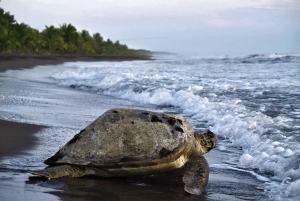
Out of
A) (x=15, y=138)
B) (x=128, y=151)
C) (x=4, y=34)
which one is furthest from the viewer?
(x=4, y=34)

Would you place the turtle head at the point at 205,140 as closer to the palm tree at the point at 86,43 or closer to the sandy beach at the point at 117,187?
the sandy beach at the point at 117,187

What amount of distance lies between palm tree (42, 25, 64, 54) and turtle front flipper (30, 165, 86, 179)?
6592cm

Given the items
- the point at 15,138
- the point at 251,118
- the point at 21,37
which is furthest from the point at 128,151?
the point at 21,37

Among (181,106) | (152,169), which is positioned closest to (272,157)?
(152,169)

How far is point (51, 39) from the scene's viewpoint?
2741 inches

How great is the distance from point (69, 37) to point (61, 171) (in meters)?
76.3

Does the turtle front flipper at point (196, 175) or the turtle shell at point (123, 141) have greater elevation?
the turtle shell at point (123, 141)

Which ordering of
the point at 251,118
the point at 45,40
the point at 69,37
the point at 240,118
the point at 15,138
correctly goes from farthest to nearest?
the point at 69,37, the point at 45,40, the point at 240,118, the point at 251,118, the point at 15,138

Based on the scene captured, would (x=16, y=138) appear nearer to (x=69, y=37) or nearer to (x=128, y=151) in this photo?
(x=128, y=151)

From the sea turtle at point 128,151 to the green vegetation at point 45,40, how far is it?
46583 millimetres

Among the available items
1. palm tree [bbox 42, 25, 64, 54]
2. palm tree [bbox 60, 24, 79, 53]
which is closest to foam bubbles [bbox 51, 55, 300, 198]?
palm tree [bbox 42, 25, 64, 54]

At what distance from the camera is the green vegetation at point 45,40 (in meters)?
50.9

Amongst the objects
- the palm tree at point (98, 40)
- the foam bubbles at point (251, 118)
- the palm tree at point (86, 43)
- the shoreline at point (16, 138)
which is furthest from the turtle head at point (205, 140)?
the palm tree at point (98, 40)

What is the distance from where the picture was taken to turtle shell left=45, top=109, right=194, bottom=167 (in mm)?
4379
